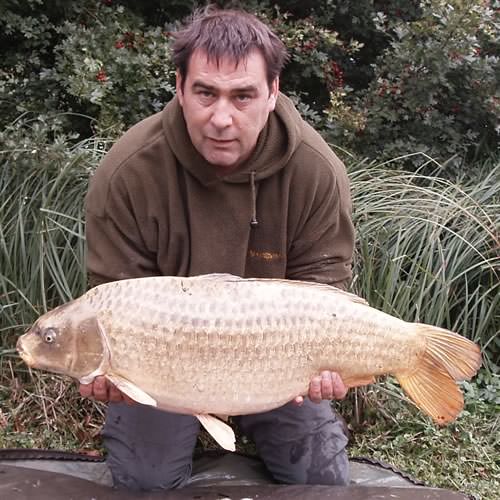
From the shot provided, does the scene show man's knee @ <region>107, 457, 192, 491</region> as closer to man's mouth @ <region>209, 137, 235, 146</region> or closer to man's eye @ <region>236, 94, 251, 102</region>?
man's mouth @ <region>209, 137, 235, 146</region>

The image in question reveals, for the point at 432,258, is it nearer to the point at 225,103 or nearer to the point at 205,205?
the point at 205,205

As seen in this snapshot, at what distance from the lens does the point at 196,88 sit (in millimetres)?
2156

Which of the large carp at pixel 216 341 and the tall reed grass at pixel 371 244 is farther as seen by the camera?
the tall reed grass at pixel 371 244

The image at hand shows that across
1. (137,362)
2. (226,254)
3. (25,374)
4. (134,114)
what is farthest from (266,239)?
(134,114)

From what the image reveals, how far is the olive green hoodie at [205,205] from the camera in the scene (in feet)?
7.72

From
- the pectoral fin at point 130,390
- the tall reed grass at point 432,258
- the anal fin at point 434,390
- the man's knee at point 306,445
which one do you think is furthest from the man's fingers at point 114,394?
the tall reed grass at point 432,258

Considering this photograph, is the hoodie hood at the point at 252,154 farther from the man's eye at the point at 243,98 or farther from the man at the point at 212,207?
the man's eye at the point at 243,98

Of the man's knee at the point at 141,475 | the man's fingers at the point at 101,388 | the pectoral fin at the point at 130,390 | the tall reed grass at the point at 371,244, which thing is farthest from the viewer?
the tall reed grass at the point at 371,244

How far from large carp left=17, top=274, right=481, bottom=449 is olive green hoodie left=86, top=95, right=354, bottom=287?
1.18 feet

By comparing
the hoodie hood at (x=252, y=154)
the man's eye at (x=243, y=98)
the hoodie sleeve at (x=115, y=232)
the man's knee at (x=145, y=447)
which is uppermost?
the man's eye at (x=243, y=98)

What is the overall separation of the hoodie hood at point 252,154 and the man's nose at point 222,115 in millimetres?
197

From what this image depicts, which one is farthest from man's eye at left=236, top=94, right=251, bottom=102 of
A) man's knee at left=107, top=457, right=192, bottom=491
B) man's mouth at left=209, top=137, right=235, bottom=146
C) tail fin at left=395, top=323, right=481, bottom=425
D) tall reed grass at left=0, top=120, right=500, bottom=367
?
tall reed grass at left=0, top=120, right=500, bottom=367

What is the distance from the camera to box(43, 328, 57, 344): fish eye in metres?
1.99

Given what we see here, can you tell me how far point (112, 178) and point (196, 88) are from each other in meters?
0.38
